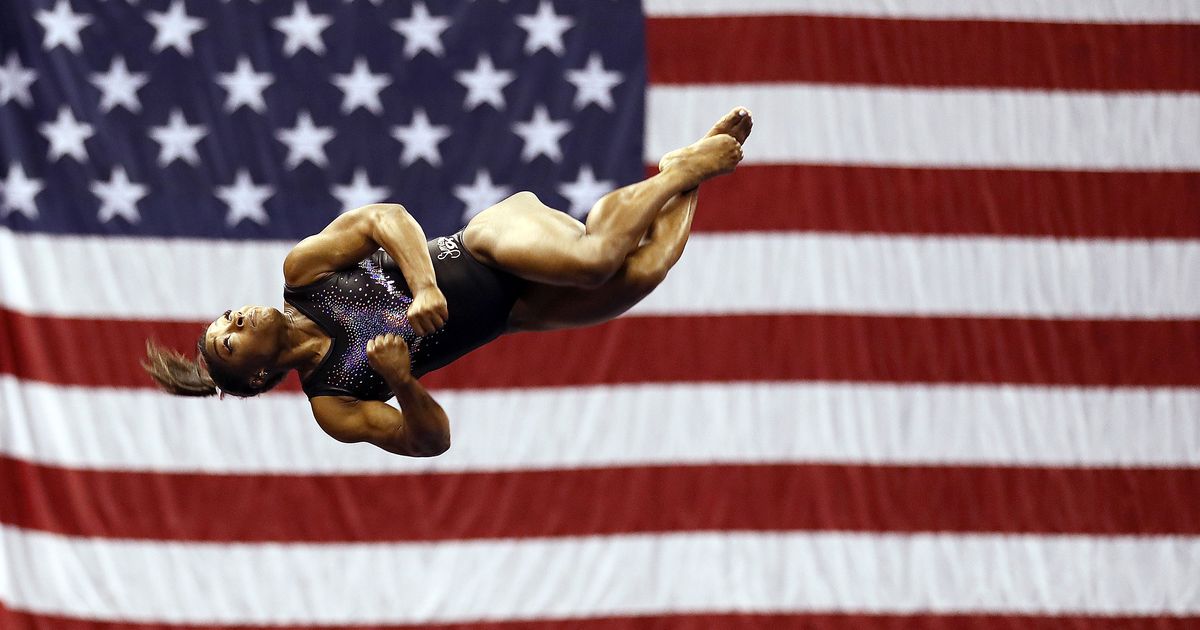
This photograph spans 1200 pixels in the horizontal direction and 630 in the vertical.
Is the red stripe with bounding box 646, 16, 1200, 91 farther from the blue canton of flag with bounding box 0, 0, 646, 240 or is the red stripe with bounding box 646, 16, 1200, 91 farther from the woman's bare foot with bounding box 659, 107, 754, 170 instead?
the woman's bare foot with bounding box 659, 107, 754, 170

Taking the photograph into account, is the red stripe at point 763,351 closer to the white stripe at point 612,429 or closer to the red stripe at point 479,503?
the white stripe at point 612,429

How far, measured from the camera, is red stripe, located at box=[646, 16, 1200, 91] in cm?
583

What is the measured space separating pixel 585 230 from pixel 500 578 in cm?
259

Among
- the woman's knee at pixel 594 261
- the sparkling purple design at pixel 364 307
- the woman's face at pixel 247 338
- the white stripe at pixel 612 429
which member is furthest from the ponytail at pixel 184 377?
the white stripe at pixel 612 429

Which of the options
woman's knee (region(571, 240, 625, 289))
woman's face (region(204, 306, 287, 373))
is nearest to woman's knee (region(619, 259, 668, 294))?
woman's knee (region(571, 240, 625, 289))

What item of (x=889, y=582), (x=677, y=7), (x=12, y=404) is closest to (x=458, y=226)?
(x=677, y=7)

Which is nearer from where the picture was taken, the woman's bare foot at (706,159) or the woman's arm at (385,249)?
the woman's arm at (385,249)

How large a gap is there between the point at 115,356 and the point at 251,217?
79 centimetres

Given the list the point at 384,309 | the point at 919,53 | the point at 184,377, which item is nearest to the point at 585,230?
the point at 384,309

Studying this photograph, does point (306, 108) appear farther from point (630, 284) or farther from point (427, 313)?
point (427, 313)

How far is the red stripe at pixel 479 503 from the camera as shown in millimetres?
5562

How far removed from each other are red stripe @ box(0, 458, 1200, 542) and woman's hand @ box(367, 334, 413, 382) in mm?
2442

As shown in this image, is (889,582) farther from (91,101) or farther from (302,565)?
(91,101)

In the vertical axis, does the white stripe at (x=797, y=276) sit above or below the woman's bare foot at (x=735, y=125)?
below
